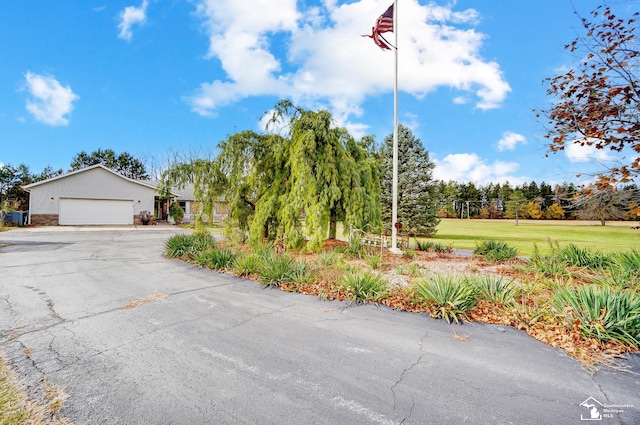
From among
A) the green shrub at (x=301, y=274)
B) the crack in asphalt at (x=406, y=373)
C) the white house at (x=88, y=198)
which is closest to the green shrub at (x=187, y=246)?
the green shrub at (x=301, y=274)

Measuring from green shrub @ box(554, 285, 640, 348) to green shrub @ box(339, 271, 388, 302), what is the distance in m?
2.67

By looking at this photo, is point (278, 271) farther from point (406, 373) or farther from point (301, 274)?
point (406, 373)

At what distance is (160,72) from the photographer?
20234 millimetres

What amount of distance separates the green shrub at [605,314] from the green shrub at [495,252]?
548cm

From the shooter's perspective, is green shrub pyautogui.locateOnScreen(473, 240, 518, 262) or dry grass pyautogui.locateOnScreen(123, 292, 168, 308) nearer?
dry grass pyautogui.locateOnScreen(123, 292, 168, 308)

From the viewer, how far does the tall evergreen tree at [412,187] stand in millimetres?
19375

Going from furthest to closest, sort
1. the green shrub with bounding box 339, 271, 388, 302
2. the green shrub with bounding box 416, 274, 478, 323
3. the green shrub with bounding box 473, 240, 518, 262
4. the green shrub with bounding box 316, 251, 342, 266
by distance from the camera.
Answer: the green shrub with bounding box 473, 240, 518, 262, the green shrub with bounding box 316, 251, 342, 266, the green shrub with bounding box 339, 271, 388, 302, the green shrub with bounding box 416, 274, 478, 323

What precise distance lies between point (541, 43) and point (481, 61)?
8.93 ft

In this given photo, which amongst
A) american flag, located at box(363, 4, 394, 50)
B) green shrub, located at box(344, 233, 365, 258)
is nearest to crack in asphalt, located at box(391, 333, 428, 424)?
green shrub, located at box(344, 233, 365, 258)

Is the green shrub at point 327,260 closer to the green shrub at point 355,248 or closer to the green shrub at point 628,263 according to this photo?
the green shrub at point 355,248

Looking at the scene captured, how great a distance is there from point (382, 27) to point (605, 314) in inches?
407

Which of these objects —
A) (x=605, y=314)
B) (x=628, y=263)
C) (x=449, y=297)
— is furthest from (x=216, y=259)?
(x=628, y=263)

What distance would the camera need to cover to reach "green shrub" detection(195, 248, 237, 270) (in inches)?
320

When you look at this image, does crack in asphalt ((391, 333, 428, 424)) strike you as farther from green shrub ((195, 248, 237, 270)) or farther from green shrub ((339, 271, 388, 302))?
green shrub ((195, 248, 237, 270))
